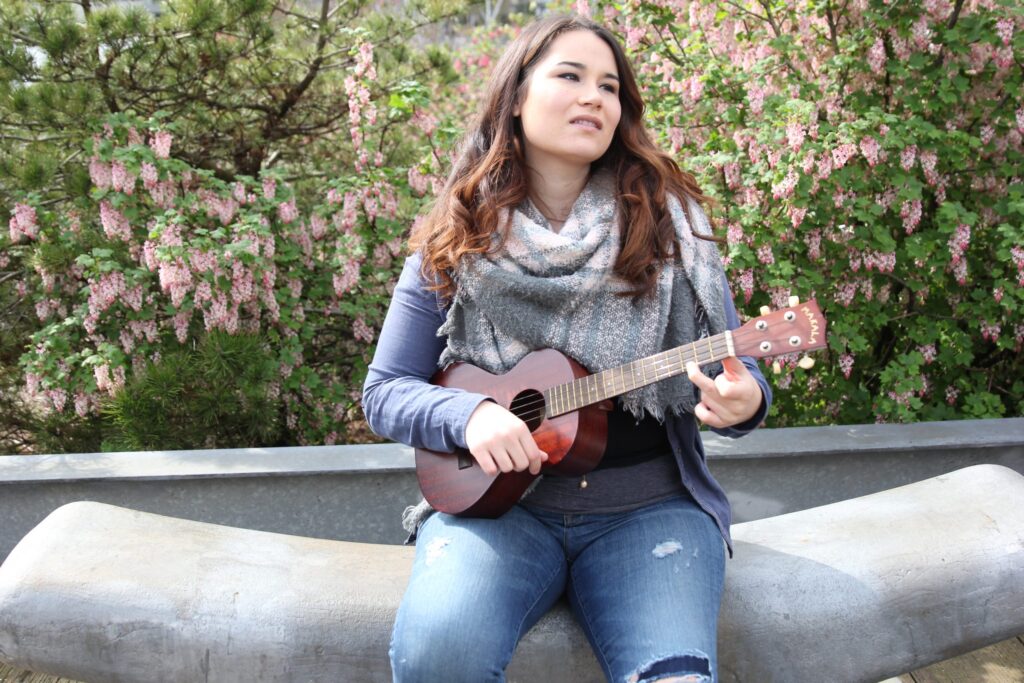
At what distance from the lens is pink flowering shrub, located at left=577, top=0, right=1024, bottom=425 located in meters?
Result: 2.72

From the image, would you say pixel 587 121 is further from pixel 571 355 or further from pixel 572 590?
pixel 572 590

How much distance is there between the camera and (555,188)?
6.23 feet

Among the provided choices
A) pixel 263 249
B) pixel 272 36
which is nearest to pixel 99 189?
pixel 263 249

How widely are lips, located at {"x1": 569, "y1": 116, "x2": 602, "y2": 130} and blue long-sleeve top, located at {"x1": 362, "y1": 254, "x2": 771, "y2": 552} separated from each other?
15.3 inches

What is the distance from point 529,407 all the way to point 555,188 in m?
0.47

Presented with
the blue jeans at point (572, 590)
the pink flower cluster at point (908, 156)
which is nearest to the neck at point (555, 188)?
the blue jeans at point (572, 590)

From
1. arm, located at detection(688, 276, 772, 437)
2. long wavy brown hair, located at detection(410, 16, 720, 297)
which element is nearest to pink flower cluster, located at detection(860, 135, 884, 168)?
long wavy brown hair, located at detection(410, 16, 720, 297)

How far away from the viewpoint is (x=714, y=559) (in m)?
1.63

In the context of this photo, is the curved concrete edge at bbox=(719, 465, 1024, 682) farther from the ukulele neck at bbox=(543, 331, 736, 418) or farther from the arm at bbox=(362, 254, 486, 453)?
the arm at bbox=(362, 254, 486, 453)

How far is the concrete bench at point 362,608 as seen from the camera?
170 centimetres

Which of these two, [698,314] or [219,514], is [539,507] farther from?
[219,514]

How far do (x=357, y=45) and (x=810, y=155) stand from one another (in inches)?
58.8

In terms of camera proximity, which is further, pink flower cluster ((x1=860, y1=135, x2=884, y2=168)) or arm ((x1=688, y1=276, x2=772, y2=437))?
pink flower cluster ((x1=860, y1=135, x2=884, y2=168))

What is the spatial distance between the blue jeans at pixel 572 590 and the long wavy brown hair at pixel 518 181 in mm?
447
